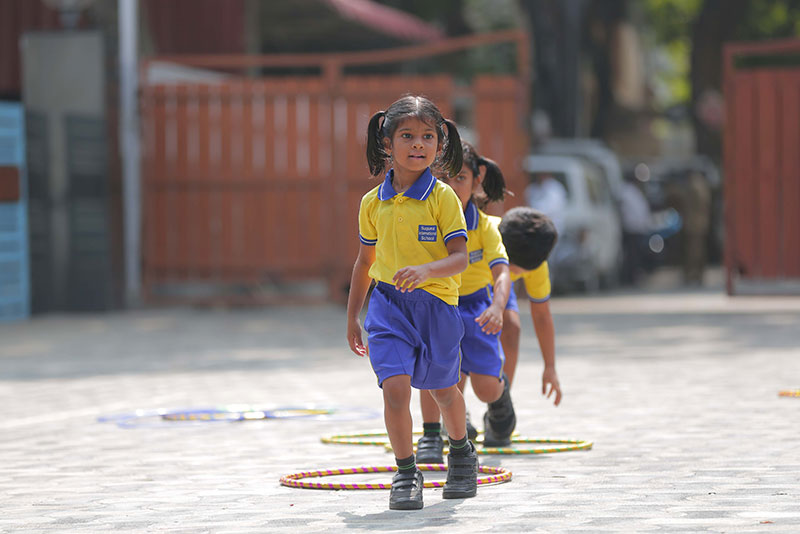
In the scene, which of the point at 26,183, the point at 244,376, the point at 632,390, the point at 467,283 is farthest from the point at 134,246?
the point at 467,283

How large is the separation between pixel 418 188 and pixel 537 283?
5.24 feet

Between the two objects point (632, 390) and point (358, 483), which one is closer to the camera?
point (358, 483)

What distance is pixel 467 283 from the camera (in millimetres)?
7027

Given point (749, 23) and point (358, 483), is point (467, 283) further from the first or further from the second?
point (749, 23)

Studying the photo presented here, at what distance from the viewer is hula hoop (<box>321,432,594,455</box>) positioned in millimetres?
7258

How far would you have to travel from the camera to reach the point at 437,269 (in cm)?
581

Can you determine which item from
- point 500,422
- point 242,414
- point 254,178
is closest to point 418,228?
point 500,422

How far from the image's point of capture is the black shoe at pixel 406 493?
577 centimetres

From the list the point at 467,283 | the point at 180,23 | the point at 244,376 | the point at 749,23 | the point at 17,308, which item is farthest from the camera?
the point at 749,23

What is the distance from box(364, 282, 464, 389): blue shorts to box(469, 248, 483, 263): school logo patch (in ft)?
3.09

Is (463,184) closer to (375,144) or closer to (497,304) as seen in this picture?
(497,304)

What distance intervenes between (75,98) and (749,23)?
19.9m

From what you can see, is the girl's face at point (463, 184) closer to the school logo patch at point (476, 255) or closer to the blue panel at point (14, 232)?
the school logo patch at point (476, 255)

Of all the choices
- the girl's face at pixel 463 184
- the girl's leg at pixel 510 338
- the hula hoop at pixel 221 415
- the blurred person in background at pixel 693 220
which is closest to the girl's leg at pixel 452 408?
the girl's face at pixel 463 184
